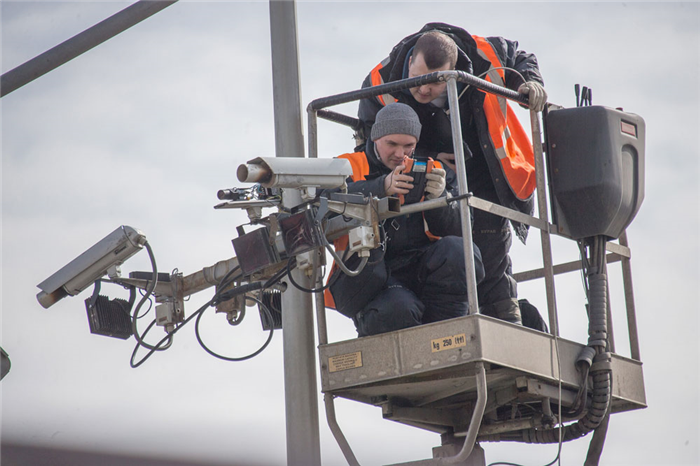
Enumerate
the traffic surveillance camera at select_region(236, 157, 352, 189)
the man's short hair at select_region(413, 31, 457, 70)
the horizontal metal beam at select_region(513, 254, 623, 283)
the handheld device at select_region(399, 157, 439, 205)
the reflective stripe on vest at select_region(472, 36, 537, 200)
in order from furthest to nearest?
1. the horizontal metal beam at select_region(513, 254, 623, 283)
2. the reflective stripe on vest at select_region(472, 36, 537, 200)
3. the man's short hair at select_region(413, 31, 457, 70)
4. the handheld device at select_region(399, 157, 439, 205)
5. the traffic surveillance camera at select_region(236, 157, 352, 189)

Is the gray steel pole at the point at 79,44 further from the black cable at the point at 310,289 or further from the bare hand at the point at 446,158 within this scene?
the bare hand at the point at 446,158

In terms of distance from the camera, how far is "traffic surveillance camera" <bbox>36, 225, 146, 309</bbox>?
6469 millimetres

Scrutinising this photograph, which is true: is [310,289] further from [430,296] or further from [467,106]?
[467,106]

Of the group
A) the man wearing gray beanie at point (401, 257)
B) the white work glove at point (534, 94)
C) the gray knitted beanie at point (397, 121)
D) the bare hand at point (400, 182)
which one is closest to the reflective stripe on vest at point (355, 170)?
the man wearing gray beanie at point (401, 257)

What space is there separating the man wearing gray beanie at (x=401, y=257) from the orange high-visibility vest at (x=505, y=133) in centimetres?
61

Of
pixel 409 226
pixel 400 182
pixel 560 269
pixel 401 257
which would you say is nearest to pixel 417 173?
pixel 400 182

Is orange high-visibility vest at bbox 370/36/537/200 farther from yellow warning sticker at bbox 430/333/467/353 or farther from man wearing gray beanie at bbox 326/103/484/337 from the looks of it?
yellow warning sticker at bbox 430/333/467/353

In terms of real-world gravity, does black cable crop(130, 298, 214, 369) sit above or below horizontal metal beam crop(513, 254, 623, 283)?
below

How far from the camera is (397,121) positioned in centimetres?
608

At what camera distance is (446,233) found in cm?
620

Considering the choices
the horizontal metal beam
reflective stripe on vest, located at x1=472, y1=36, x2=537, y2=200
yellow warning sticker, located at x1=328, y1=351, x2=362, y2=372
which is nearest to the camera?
yellow warning sticker, located at x1=328, y1=351, x2=362, y2=372

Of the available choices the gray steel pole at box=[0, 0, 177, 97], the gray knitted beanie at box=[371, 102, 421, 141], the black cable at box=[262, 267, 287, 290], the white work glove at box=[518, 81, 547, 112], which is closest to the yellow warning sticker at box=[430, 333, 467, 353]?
the black cable at box=[262, 267, 287, 290]

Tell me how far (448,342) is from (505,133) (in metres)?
1.75

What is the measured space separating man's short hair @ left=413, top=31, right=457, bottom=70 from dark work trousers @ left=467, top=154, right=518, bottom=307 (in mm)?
766
